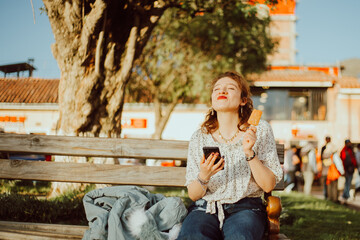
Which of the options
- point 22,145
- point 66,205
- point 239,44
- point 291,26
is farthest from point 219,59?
point 291,26

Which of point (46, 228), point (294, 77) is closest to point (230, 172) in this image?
point (46, 228)

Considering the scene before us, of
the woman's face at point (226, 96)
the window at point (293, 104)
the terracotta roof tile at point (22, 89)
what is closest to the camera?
the woman's face at point (226, 96)

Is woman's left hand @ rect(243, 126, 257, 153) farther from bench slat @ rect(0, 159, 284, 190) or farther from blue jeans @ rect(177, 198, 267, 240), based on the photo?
bench slat @ rect(0, 159, 284, 190)

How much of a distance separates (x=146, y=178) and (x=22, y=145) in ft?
3.35

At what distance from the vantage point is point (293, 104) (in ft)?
86.3

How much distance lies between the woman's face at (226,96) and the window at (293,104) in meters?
24.0

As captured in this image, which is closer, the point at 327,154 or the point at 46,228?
the point at 46,228

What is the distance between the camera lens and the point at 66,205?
13.2 ft

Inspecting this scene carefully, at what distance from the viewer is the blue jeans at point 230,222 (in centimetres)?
209

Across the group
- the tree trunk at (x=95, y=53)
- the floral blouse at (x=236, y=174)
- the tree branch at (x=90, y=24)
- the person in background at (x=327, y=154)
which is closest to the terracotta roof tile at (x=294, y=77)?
the person in background at (x=327, y=154)

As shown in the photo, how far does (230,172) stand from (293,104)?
25.3 metres

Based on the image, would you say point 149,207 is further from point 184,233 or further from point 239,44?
point 239,44

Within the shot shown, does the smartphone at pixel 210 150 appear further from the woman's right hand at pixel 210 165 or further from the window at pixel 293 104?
the window at pixel 293 104

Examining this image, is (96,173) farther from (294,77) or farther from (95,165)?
(294,77)
